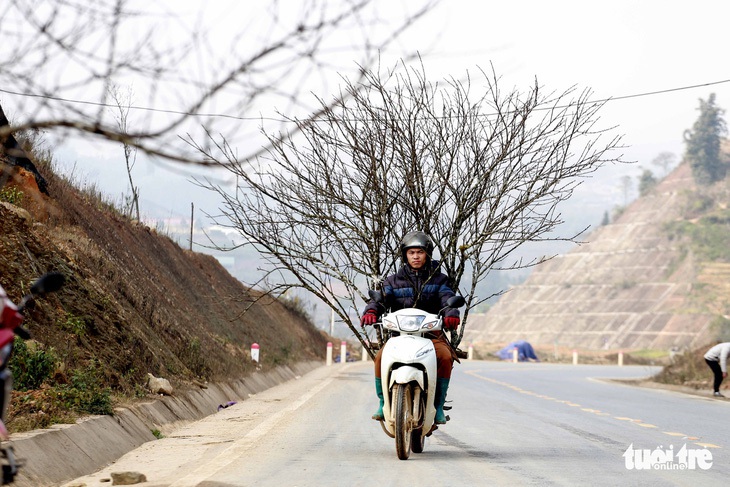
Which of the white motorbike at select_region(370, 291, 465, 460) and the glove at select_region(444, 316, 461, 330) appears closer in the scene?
the white motorbike at select_region(370, 291, 465, 460)

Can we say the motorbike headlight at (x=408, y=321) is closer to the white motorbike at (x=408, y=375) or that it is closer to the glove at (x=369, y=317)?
the white motorbike at (x=408, y=375)

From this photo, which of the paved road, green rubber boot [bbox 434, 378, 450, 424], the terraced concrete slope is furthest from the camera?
the terraced concrete slope

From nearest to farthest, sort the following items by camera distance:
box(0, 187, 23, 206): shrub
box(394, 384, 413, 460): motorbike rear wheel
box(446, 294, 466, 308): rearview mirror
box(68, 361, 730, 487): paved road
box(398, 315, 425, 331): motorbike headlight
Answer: box(68, 361, 730, 487): paved road
box(394, 384, 413, 460): motorbike rear wheel
box(446, 294, 466, 308): rearview mirror
box(398, 315, 425, 331): motorbike headlight
box(0, 187, 23, 206): shrub

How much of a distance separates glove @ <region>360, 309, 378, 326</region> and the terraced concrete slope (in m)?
120

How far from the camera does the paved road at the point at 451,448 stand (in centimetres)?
920

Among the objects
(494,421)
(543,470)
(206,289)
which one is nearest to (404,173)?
(494,421)

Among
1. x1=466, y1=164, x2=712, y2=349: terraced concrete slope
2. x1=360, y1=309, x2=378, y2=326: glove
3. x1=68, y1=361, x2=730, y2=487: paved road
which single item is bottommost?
x1=68, y1=361, x2=730, y2=487: paved road

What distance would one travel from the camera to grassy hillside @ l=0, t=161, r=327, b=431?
11.6 metres

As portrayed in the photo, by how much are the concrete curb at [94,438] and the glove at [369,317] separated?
9.53 feet

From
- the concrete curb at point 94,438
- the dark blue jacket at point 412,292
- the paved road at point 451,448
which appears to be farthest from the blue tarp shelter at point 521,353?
the dark blue jacket at point 412,292

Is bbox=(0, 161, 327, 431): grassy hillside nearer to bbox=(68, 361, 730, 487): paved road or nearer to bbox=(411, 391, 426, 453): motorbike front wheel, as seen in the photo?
bbox=(68, 361, 730, 487): paved road

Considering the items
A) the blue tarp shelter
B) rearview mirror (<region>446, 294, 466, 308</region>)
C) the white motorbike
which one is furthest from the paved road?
the blue tarp shelter

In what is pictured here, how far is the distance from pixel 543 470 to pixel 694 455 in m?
2.58

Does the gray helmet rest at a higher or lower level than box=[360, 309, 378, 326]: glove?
higher
